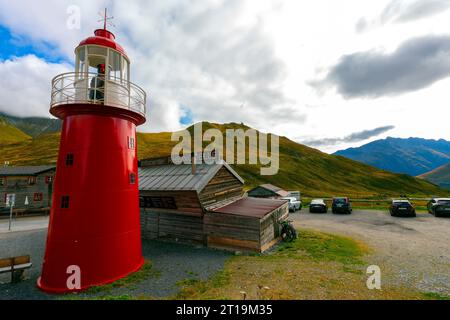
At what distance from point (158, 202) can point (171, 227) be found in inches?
82.0

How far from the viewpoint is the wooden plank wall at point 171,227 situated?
15530 mm

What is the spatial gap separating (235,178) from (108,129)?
11891 millimetres

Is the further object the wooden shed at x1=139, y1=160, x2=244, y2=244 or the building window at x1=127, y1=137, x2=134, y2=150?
the wooden shed at x1=139, y1=160, x2=244, y2=244

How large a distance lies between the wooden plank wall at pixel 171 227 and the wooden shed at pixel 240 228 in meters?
0.87

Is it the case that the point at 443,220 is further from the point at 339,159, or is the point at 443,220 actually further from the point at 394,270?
the point at 339,159

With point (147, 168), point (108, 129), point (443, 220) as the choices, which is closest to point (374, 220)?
point (443, 220)

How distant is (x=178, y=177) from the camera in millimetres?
16438

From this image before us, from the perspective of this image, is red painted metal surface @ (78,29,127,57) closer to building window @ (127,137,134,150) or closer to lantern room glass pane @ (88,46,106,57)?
lantern room glass pane @ (88,46,106,57)

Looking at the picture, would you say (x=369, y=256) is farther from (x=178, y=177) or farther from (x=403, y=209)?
(x=403, y=209)

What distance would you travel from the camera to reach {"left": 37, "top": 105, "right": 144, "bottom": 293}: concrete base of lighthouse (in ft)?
30.0

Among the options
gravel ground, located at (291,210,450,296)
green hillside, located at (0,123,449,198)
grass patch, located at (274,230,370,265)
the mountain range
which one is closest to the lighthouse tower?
grass patch, located at (274,230,370,265)

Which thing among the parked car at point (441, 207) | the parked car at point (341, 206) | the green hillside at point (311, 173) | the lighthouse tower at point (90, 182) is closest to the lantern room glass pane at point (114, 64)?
the lighthouse tower at point (90, 182)

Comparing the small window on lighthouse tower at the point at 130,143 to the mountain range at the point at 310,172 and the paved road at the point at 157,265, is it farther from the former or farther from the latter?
the mountain range at the point at 310,172

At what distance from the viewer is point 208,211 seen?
15.0 metres
